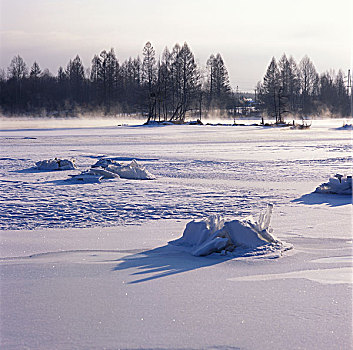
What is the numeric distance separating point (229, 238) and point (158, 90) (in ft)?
158

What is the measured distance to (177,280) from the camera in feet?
11.5

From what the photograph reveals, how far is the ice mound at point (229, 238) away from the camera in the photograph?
4.23 m

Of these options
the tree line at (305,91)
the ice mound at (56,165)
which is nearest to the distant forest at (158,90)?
the tree line at (305,91)

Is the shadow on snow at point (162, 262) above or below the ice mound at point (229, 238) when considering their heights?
below

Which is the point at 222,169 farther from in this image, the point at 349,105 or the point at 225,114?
the point at 349,105

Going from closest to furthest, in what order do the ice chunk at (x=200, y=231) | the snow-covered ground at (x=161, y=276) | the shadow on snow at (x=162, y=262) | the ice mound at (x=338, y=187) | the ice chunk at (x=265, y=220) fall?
the snow-covered ground at (x=161, y=276)
the shadow on snow at (x=162, y=262)
the ice chunk at (x=200, y=231)
the ice chunk at (x=265, y=220)
the ice mound at (x=338, y=187)

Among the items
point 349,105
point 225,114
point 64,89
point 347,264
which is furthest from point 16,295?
point 349,105

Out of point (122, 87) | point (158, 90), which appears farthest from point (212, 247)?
point (122, 87)

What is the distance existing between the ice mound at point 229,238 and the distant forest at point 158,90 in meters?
43.7

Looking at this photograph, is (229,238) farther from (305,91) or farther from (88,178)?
(305,91)

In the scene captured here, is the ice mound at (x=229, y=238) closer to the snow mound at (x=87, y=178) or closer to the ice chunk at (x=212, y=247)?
the ice chunk at (x=212, y=247)

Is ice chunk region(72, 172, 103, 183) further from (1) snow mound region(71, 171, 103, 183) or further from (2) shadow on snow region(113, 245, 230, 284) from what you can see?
(2) shadow on snow region(113, 245, 230, 284)

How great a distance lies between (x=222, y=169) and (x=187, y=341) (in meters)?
8.49

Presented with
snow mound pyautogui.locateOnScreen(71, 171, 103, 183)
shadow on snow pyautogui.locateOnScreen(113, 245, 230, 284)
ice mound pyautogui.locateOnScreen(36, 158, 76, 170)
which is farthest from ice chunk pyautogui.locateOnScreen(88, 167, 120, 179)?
shadow on snow pyautogui.locateOnScreen(113, 245, 230, 284)
